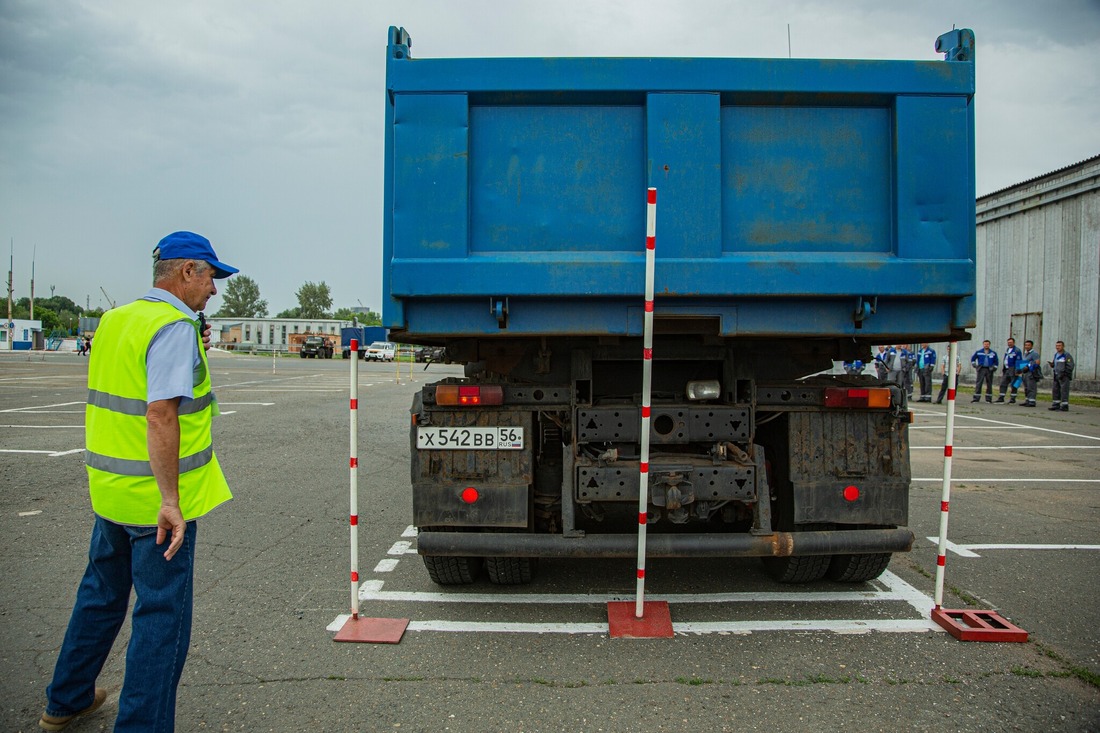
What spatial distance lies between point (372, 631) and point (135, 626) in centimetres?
136

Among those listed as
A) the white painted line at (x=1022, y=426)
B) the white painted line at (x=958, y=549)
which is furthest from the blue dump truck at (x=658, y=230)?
the white painted line at (x=1022, y=426)

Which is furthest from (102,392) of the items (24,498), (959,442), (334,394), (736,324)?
(334,394)

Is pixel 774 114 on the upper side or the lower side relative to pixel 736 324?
upper

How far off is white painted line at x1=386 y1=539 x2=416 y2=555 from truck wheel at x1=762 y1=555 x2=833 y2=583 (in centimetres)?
255

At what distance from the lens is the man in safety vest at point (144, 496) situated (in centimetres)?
251

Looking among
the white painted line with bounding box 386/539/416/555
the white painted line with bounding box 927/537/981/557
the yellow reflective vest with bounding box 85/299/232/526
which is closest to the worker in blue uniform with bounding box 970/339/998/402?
the white painted line with bounding box 927/537/981/557

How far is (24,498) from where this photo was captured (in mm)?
6602

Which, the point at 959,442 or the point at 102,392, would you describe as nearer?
the point at 102,392

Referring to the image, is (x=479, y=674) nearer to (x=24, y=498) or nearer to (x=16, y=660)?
(x=16, y=660)

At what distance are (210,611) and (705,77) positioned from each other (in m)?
3.96

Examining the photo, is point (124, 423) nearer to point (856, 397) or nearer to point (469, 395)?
point (469, 395)

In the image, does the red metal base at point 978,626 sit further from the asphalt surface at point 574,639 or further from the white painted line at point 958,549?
the white painted line at point 958,549

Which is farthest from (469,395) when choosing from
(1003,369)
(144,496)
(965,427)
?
(1003,369)

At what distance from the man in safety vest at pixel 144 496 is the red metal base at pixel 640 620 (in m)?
2.08
